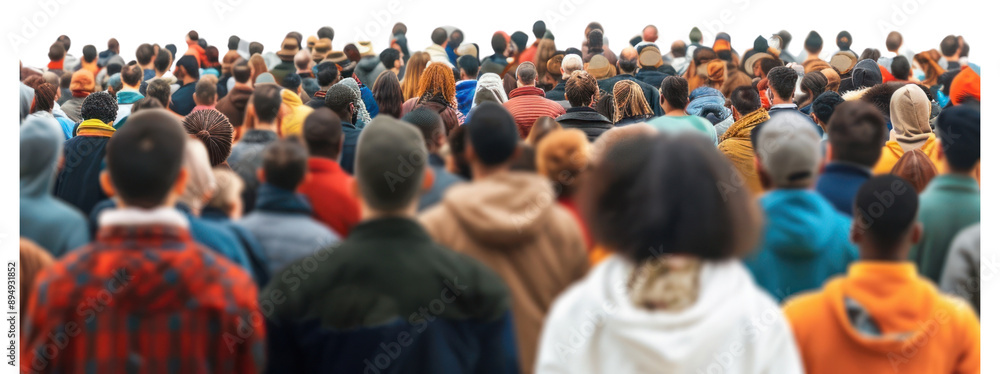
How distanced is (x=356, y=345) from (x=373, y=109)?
19.4ft

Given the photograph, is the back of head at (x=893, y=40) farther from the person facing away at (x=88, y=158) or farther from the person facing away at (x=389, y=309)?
the person facing away at (x=389, y=309)

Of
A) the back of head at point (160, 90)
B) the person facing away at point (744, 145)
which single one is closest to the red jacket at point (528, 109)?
the person facing away at point (744, 145)

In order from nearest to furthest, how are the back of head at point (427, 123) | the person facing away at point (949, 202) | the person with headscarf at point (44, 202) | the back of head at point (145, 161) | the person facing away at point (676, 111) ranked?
1. the back of head at point (145, 161)
2. the person with headscarf at point (44, 202)
3. the person facing away at point (949, 202)
4. the back of head at point (427, 123)
5. the person facing away at point (676, 111)

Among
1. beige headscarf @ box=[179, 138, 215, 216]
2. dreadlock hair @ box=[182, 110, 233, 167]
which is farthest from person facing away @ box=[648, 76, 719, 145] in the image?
beige headscarf @ box=[179, 138, 215, 216]

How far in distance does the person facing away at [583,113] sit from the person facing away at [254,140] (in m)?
1.88

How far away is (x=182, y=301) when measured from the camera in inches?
98.1

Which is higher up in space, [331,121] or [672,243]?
[672,243]

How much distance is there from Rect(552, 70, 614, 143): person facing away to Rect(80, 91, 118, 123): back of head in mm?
2625

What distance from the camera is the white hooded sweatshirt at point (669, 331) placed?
6.63ft

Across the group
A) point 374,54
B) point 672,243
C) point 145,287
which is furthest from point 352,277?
point 374,54

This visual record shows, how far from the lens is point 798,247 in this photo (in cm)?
308

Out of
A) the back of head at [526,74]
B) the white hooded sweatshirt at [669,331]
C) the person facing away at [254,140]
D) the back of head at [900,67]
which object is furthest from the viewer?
the back of head at [900,67]

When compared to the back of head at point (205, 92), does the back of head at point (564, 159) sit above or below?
above

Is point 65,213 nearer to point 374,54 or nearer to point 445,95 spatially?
point 445,95
